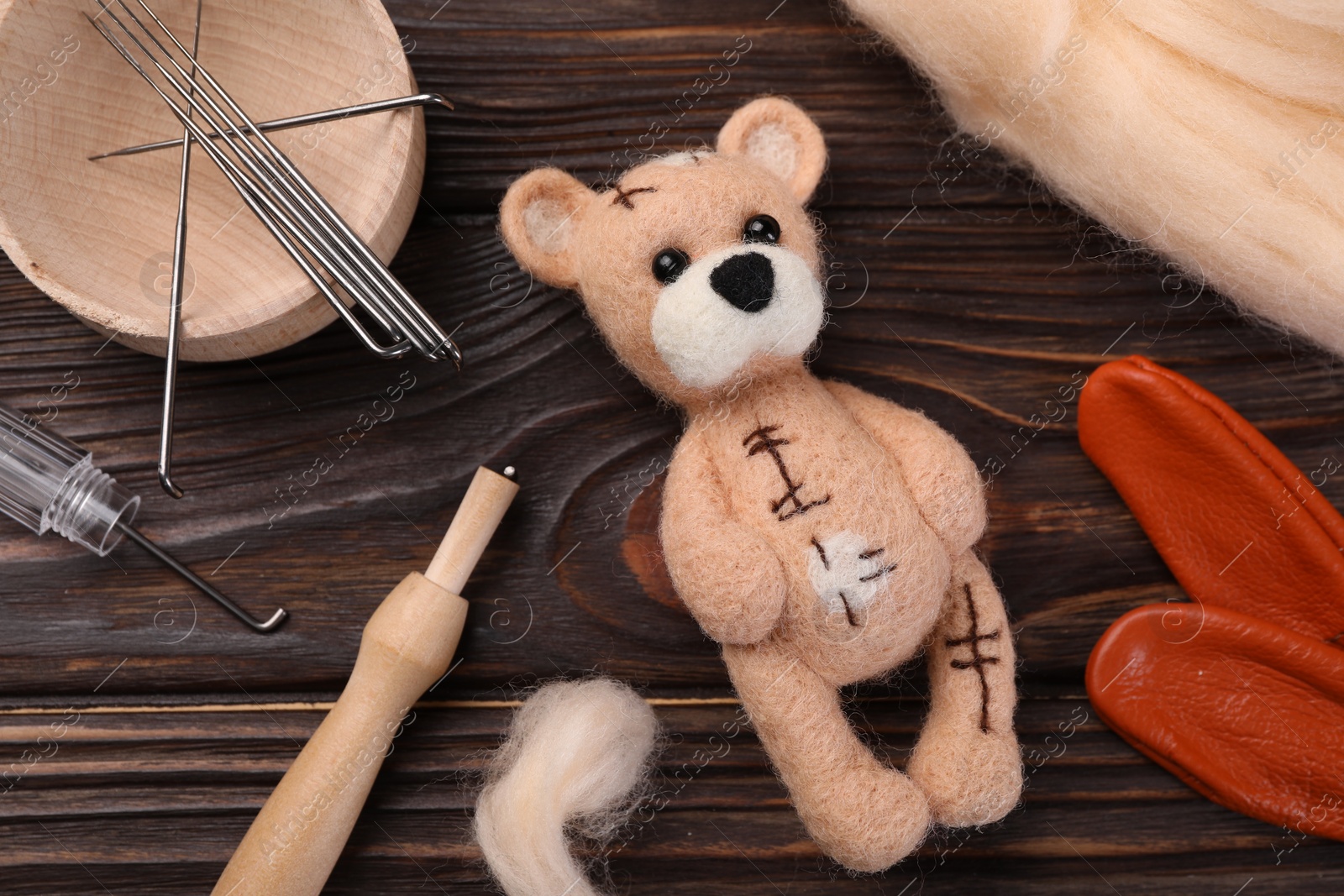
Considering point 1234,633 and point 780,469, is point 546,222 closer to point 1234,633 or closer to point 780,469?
point 780,469

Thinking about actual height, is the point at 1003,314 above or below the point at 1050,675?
above

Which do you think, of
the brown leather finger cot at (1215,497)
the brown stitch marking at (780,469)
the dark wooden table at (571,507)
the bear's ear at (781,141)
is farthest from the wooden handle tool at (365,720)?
the brown leather finger cot at (1215,497)

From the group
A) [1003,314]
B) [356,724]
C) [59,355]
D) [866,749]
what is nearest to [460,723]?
[356,724]

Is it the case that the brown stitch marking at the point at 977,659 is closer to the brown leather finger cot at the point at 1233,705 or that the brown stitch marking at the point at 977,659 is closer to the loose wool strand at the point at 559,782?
the brown leather finger cot at the point at 1233,705

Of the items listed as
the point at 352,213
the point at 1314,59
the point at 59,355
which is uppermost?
the point at 59,355

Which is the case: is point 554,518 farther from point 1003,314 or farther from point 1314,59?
point 1314,59

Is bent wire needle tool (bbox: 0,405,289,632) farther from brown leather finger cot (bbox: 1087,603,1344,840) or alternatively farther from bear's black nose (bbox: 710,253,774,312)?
brown leather finger cot (bbox: 1087,603,1344,840)
